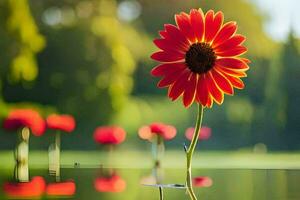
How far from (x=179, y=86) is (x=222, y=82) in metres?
0.09

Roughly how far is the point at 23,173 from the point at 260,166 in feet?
1.71

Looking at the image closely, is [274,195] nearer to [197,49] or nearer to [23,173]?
[197,49]

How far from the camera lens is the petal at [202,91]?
1055 mm

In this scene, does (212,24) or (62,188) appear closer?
(212,24)

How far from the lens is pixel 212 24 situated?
3.46 feet

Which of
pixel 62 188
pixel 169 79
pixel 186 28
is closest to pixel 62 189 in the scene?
pixel 62 188

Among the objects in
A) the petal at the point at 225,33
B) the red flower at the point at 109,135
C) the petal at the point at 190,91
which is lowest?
the red flower at the point at 109,135

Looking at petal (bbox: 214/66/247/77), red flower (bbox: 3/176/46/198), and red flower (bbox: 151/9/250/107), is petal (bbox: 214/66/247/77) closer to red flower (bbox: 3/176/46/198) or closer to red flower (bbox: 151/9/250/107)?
red flower (bbox: 151/9/250/107)

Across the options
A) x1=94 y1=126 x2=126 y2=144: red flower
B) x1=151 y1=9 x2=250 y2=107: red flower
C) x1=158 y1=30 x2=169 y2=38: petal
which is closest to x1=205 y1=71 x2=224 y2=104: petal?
x1=151 y1=9 x2=250 y2=107: red flower

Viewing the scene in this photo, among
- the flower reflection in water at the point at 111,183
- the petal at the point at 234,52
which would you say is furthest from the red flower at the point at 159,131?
the petal at the point at 234,52

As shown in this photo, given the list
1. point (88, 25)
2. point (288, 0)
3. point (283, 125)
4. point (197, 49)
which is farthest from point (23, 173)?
point (288, 0)

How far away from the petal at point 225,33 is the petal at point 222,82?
60mm

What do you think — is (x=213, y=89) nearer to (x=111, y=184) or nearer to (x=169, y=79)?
(x=169, y=79)

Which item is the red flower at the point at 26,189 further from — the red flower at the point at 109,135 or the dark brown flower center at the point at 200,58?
the dark brown flower center at the point at 200,58
